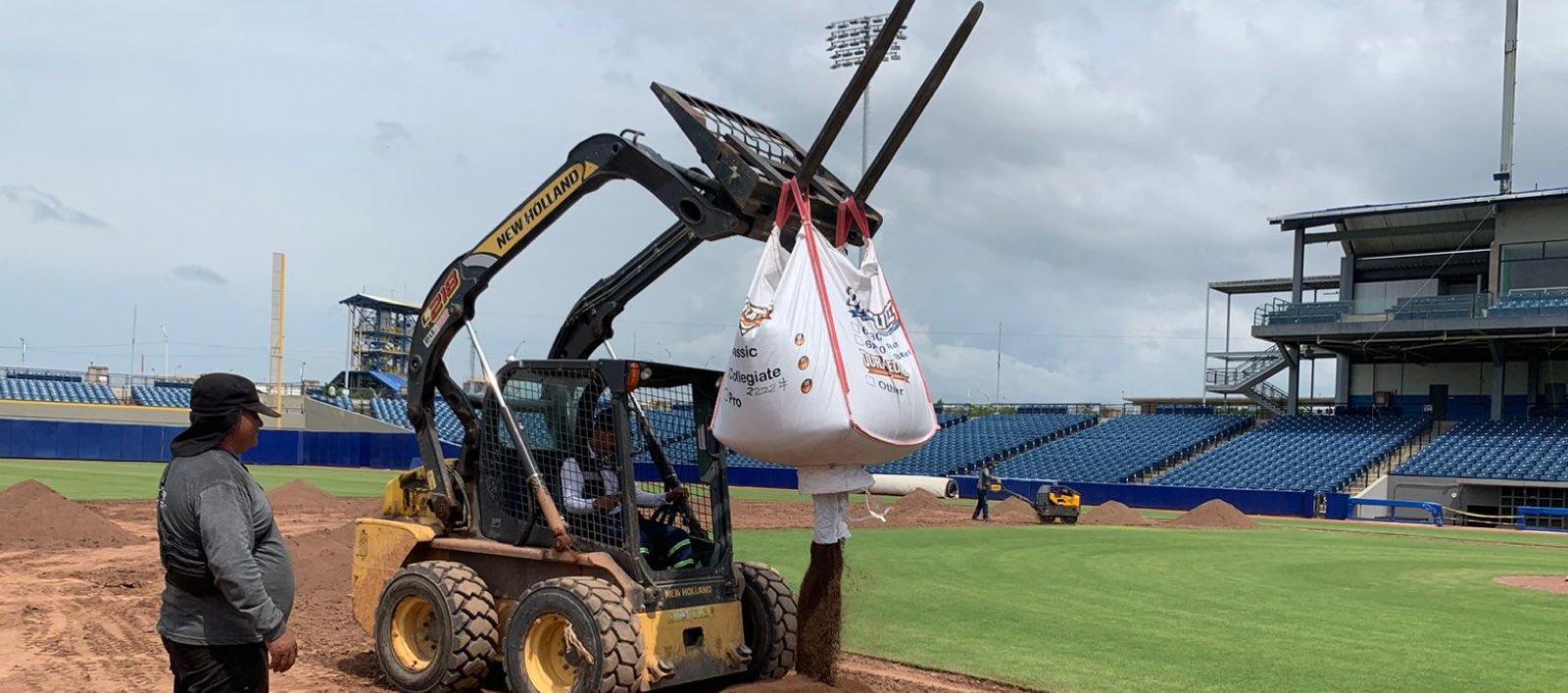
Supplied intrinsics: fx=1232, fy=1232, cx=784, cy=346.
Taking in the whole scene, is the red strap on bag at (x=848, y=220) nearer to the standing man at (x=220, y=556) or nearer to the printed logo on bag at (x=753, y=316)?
the printed logo on bag at (x=753, y=316)

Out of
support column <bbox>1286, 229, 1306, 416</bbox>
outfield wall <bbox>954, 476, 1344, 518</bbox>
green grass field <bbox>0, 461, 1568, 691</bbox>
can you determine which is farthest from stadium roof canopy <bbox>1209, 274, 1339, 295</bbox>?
green grass field <bbox>0, 461, 1568, 691</bbox>

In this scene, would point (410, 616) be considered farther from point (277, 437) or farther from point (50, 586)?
point (277, 437)

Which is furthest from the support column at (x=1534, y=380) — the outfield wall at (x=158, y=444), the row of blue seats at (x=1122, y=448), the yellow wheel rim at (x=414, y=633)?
the yellow wheel rim at (x=414, y=633)

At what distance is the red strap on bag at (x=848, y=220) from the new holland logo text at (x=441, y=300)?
270cm

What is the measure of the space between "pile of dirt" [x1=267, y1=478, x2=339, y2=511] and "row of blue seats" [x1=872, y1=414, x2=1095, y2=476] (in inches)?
924

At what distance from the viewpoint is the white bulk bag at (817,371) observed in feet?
18.7

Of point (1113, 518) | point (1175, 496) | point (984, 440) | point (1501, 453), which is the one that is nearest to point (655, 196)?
point (1113, 518)

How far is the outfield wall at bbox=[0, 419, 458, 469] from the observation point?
45594mm

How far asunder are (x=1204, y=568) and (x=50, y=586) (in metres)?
13.8

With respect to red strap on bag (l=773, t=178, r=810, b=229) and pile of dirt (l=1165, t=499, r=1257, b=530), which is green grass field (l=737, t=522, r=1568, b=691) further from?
pile of dirt (l=1165, t=499, r=1257, b=530)

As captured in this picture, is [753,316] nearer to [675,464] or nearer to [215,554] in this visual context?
[675,464]

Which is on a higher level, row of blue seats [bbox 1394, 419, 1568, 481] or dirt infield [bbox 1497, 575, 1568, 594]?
row of blue seats [bbox 1394, 419, 1568, 481]

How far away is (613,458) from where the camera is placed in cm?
695

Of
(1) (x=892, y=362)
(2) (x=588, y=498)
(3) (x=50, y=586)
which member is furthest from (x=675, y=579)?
(3) (x=50, y=586)
